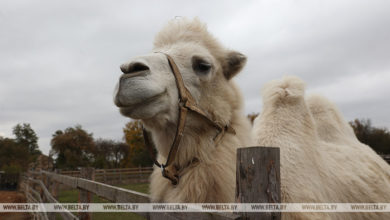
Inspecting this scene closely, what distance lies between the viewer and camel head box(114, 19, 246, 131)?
1.77 metres

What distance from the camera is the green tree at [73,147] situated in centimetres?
3338

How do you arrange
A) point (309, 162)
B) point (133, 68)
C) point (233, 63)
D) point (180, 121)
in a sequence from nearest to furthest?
1. point (133, 68)
2. point (180, 121)
3. point (233, 63)
4. point (309, 162)

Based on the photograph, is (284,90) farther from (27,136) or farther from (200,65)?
(27,136)

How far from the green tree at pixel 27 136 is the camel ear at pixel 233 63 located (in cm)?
4869

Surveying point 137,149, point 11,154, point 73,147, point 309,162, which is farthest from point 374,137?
point 11,154

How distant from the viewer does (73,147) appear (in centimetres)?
3603

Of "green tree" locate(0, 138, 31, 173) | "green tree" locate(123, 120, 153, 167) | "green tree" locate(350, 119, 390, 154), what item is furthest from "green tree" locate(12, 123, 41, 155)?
"green tree" locate(350, 119, 390, 154)

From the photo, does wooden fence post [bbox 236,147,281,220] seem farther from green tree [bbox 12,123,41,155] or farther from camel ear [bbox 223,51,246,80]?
green tree [bbox 12,123,41,155]

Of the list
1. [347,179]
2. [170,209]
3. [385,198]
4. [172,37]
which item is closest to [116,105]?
[170,209]

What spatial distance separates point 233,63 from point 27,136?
50.3 metres

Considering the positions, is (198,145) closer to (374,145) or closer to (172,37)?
(172,37)

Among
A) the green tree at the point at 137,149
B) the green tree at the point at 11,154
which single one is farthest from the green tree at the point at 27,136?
the green tree at the point at 137,149

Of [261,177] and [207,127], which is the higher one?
[207,127]

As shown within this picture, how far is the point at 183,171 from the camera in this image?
6.93ft
